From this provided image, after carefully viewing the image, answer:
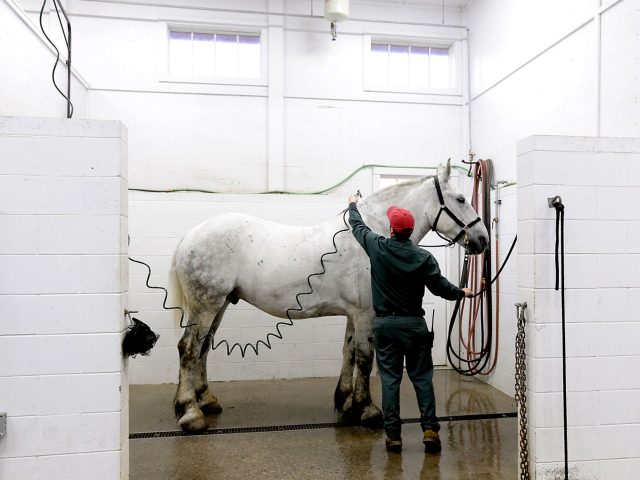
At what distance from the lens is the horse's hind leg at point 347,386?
11.4 feet

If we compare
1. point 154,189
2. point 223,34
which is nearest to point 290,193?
point 154,189

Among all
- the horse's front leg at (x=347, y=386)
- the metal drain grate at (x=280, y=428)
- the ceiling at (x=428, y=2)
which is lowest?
the metal drain grate at (x=280, y=428)

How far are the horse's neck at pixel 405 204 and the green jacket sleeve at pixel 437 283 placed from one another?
699 mm

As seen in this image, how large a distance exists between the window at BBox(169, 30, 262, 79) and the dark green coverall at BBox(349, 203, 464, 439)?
293 centimetres

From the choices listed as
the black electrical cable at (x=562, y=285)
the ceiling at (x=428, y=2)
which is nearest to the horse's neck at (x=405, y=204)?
the black electrical cable at (x=562, y=285)

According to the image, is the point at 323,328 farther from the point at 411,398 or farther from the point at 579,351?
the point at 579,351

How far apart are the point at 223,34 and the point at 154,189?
5.99 feet

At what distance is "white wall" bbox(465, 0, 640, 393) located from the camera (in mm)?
3119

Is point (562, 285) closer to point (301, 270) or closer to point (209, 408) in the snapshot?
point (301, 270)

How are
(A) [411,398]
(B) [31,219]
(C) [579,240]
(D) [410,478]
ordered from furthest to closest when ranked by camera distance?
(A) [411,398]
(D) [410,478]
(C) [579,240]
(B) [31,219]

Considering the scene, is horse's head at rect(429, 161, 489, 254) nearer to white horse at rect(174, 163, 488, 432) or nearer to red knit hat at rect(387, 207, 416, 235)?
white horse at rect(174, 163, 488, 432)

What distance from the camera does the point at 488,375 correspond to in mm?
4617

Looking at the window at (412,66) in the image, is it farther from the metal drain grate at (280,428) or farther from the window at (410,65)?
the metal drain grate at (280,428)

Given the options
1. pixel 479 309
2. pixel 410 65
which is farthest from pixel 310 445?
pixel 410 65
